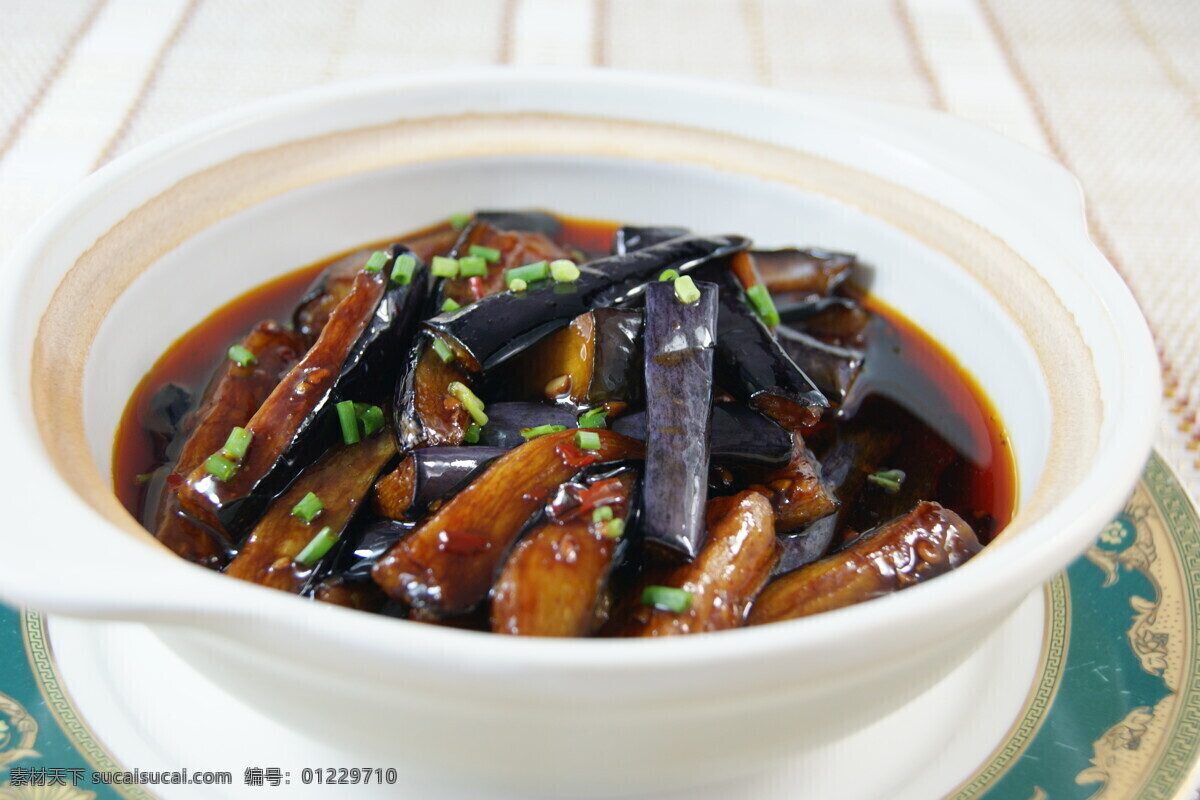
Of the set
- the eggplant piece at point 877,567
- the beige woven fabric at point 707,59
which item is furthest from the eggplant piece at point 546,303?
the beige woven fabric at point 707,59

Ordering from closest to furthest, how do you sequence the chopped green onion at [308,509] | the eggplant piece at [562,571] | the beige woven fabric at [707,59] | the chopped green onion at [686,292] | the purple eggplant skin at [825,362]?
the eggplant piece at [562,571] < the chopped green onion at [308,509] < the chopped green onion at [686,292] < the purple eggplant skin at [825,362] < the beige woven fabric at [707,59]

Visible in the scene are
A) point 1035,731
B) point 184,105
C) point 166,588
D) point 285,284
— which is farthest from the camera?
point 184,105

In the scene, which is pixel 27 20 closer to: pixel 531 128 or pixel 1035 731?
pixel 531 128

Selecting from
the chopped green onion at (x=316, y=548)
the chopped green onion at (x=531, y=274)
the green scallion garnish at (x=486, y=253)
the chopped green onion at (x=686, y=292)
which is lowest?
the chopped green onion at (x=316, y=548)

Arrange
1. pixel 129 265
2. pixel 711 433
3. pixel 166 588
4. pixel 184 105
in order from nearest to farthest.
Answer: pixel 166 588 < pixel 711 433 < pixel 129 265 < pixel 184 105

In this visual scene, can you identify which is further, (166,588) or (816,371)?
(816,371)

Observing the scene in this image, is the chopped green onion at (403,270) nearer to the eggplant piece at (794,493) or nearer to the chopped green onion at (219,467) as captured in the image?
the chopped green onion at (219,467)

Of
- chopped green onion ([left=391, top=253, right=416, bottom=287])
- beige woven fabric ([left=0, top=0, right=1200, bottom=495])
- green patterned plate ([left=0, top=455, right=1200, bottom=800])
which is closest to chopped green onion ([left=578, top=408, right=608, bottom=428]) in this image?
chopped green onion ([left=391, top=253, right=416, bottom=287])

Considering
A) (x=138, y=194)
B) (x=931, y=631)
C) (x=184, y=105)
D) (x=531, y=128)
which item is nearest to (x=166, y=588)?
(x=931, y=631)
